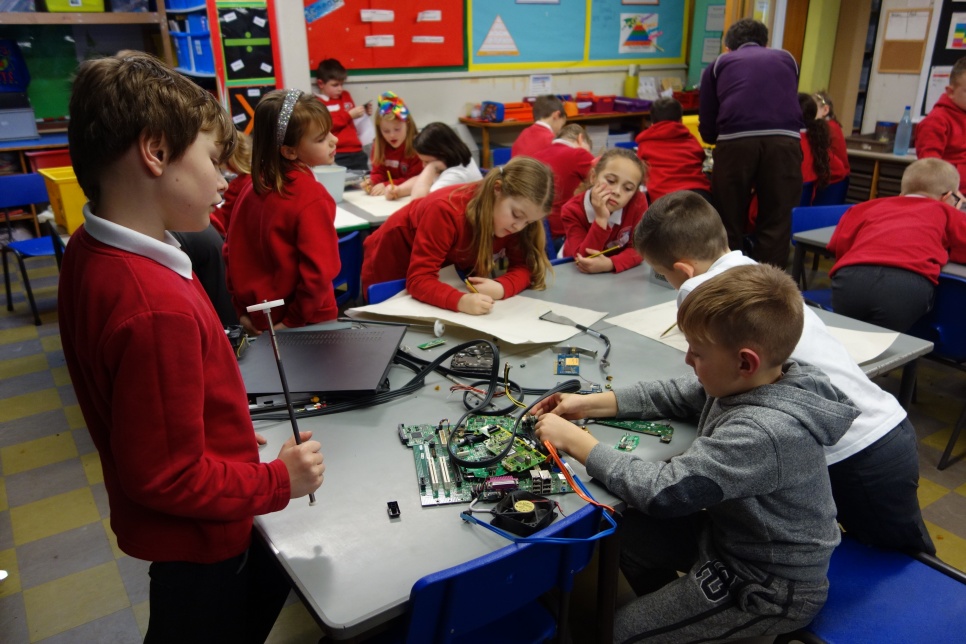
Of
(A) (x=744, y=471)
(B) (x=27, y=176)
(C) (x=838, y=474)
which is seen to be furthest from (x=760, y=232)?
(B) (x=27, y=176)

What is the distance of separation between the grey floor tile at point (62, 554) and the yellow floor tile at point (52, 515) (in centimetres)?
4

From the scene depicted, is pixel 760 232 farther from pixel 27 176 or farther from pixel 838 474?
pixel 27 176

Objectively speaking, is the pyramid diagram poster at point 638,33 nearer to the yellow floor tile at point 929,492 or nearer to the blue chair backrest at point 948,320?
the blue chair backrest at point 948,320

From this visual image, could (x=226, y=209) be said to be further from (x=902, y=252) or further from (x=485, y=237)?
(x=902, y=252)

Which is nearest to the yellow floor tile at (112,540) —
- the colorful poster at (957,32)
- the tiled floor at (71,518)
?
the tiled floor at (71,518)

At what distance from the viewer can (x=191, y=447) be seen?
0.93m

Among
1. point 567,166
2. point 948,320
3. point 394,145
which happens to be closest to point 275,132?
point 567,166

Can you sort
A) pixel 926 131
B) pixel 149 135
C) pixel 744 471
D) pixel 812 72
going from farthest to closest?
pixel 812 72 < pixel 926 131 < pixel 744 471 < pixel 149 135

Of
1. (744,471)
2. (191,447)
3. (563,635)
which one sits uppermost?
(191,447)

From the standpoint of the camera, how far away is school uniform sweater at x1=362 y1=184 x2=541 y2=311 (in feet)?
6.75

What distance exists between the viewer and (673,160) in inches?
163

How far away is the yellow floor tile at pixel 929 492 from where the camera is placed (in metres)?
2.35

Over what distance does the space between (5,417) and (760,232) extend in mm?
3963

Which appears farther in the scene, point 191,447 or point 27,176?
point 27,176
